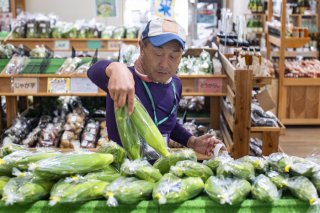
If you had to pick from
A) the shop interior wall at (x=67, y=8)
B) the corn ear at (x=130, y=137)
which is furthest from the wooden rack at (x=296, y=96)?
the corn ear at (x=130, y=137)

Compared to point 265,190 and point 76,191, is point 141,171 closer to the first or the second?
point 76,191

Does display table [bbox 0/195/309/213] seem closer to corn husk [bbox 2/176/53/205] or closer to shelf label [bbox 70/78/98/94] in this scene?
corn husk [bbox 2/176/53/205]

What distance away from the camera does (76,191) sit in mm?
1188

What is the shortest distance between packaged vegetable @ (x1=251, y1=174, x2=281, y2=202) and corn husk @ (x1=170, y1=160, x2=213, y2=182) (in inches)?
5.5

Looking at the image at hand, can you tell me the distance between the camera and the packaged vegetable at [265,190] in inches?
47.1

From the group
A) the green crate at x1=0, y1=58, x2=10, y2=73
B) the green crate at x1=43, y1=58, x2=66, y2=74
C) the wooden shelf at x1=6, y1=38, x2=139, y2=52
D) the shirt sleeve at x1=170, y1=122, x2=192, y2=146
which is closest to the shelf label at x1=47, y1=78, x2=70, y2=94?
the green crate at x1=43, y1=58, x2=66, y2=74

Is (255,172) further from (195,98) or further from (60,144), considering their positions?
(195,98)

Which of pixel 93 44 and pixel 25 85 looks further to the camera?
pixel 93 44

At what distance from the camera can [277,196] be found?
4.02 feet

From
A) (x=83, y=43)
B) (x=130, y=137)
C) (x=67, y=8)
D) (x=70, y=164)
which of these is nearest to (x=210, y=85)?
(x=130, y=137)

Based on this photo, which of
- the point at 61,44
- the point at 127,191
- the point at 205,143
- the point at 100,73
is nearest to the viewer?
the point at 127,191

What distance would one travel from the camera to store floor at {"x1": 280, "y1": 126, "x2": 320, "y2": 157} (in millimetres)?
5172

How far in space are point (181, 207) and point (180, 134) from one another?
0.94 metres

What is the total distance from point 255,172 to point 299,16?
7.18m
